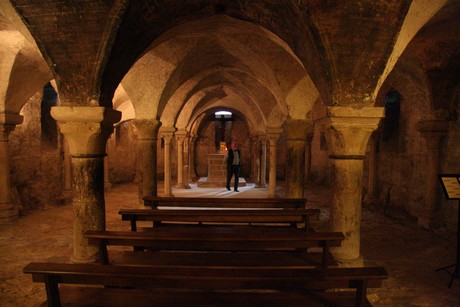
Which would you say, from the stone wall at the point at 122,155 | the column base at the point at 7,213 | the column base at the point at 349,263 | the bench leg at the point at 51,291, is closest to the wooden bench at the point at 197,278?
the bench leg at the point at 51,291

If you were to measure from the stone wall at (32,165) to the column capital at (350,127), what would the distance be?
7601 mm

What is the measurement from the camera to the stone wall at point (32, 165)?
8102 millimetres

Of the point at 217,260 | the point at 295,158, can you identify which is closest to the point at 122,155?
the point at 295,158

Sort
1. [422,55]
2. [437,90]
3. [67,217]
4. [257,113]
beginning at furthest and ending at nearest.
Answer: [257,113] → [67,217] → [437,90] → [422,55]

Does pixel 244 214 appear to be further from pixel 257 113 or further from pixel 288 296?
pixel 257 113

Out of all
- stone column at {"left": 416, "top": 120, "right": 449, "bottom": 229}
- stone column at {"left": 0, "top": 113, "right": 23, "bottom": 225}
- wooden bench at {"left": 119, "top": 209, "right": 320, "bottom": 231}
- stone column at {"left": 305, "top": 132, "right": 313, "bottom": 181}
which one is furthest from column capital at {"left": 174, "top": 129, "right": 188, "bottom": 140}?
wooden bench at {"left": 119, "top": 209, "right": 320, "bottom": 231}

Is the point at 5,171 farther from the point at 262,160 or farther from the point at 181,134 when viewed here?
the point at 262,160

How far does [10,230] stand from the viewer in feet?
21.3

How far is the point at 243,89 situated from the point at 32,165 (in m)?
6.40

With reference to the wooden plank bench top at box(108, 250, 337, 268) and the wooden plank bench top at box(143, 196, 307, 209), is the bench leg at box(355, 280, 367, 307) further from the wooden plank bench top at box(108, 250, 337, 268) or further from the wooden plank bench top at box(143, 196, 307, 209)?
the wooden plank bench top at box(143, 196, 307, 209)

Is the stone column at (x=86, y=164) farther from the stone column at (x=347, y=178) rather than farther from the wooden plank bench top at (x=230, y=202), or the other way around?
the stone column at (x=347, y=178)

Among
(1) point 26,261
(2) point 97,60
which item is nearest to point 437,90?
(2) point 97,60

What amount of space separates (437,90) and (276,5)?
4219mm

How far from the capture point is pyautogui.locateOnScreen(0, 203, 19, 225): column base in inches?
277
